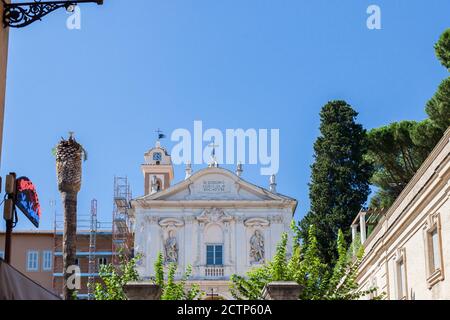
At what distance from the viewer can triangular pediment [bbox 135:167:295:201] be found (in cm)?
5262

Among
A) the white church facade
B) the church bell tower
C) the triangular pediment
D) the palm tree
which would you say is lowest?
the palm tree

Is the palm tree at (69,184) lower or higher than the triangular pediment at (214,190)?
lower

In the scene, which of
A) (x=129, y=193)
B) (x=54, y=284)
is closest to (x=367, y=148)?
(x=129, y=193)

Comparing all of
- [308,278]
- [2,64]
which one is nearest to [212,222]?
[308,278]

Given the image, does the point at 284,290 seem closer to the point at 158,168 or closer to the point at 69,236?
the point at 69,236

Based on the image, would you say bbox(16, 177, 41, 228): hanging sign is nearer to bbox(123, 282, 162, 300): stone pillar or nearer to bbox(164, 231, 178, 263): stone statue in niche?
bbox(123, 282, 162, 300): stone pillar

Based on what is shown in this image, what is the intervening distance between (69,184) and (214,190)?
25.1 meters

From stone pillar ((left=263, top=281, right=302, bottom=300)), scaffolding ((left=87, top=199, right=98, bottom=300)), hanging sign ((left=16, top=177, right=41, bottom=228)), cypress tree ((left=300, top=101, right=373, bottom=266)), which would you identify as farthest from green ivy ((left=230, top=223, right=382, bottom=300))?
scaffolding ((left=87, top=199, right=98, bottom=300))

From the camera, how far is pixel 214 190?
5288cm

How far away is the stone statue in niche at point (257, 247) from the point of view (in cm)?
5212

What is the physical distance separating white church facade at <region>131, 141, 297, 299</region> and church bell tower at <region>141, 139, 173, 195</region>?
12.7 m

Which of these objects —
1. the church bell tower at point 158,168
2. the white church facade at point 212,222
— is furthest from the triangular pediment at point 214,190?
the church bell tower at point 158,168

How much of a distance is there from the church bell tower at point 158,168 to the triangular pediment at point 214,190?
40.7ft

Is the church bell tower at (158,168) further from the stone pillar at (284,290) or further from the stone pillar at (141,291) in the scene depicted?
the stone pillar at (284,290)
